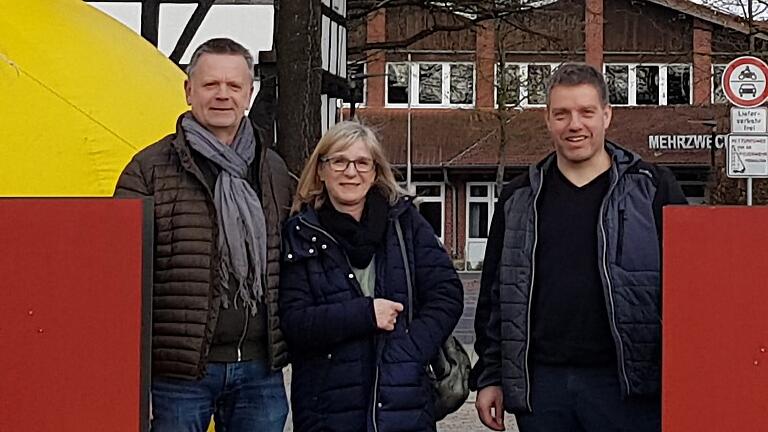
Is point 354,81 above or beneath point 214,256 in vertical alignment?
above

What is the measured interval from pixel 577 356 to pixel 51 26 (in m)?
2.49

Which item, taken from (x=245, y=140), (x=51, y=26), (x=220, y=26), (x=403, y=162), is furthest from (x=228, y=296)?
(x=403, y=162)

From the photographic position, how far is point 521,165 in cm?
3491

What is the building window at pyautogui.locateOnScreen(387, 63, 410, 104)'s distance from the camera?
35719mm

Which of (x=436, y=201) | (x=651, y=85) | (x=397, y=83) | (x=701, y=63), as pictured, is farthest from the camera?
(x=397, y=83)

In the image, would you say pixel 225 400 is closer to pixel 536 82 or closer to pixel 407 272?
pixel 407 272

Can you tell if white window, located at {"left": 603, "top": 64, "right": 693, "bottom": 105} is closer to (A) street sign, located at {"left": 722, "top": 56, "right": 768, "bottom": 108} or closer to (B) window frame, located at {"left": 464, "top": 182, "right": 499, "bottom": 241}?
(B) window frame, located at {"left": 464, "top": 182, "right": 499, "bottom": 241}

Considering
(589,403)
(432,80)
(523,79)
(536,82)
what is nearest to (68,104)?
(589,403)

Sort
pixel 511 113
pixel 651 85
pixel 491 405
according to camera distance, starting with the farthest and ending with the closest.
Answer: pixel 651 85
pixel 511 113
pixel 491 405

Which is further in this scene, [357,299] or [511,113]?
[511,113]

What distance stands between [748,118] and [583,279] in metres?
10.8

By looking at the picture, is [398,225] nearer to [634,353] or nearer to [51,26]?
[634,353]

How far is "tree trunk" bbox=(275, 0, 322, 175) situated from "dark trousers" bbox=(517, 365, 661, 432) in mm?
4495

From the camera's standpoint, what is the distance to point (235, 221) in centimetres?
368
